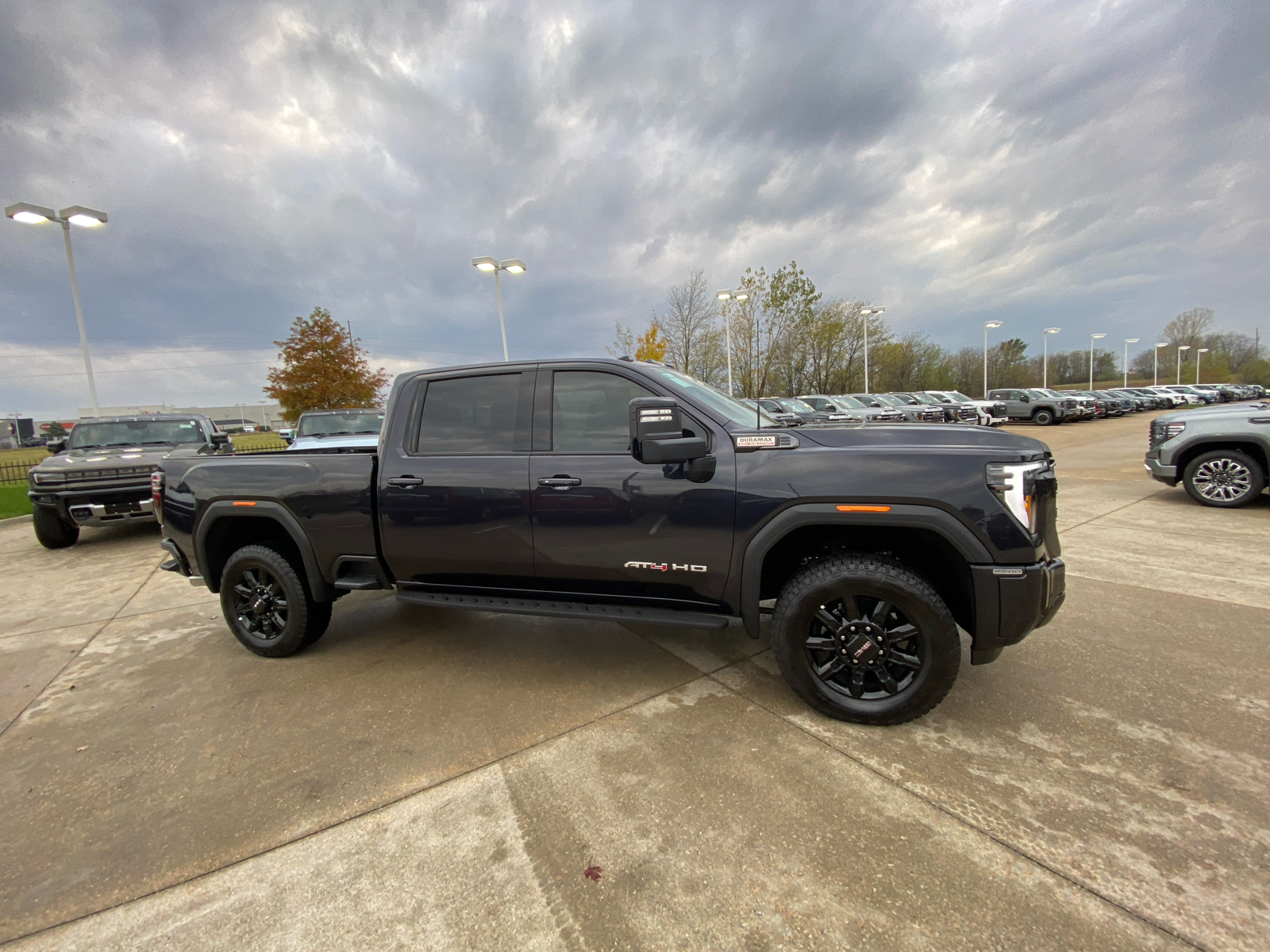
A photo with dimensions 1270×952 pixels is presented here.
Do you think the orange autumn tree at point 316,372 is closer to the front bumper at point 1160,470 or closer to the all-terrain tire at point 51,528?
the all-terrain tire at point 51,528

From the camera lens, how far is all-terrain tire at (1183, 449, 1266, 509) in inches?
262

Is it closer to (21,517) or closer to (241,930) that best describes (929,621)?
(241,930)

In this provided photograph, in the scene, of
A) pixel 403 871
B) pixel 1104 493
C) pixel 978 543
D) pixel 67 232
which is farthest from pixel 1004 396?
pixel 67 232

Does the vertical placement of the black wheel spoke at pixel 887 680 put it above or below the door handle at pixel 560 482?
below

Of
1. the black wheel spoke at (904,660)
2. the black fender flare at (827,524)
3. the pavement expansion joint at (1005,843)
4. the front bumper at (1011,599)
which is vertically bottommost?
the pavement expansion joint at (1005,843)

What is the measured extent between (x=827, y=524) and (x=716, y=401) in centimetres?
103

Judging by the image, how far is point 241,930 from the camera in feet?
5.68

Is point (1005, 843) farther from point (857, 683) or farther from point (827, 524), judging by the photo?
point (827, 524)

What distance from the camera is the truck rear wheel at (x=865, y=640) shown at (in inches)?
97.6

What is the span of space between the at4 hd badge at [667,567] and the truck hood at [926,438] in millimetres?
847

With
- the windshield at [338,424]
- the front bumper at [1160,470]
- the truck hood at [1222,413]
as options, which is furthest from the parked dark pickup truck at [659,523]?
the windshield at [338,424]

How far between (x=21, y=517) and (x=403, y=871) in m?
12.8

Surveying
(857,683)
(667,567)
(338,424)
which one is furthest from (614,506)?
(338,424)

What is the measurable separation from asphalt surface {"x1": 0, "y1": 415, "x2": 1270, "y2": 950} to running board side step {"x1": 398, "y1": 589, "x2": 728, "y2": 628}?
48 cm
